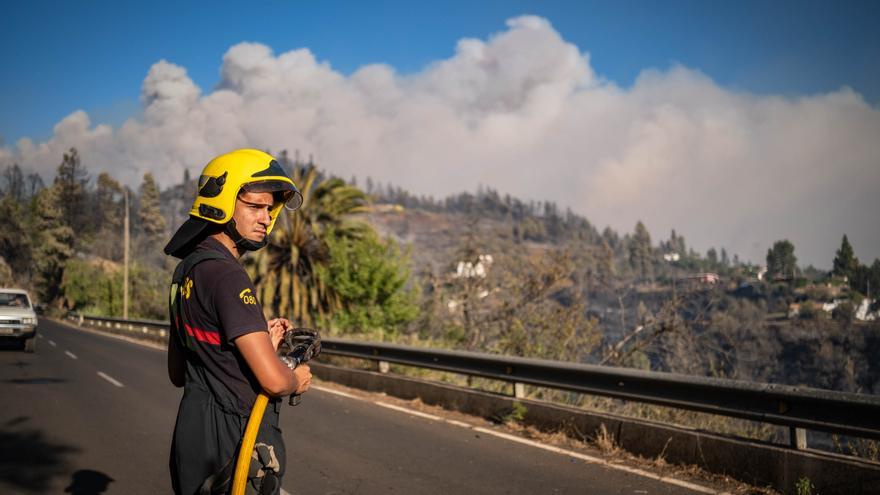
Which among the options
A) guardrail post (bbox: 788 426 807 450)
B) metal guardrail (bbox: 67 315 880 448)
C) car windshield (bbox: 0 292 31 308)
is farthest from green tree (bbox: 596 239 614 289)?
car windshield (bbox: 0 292 31 308)

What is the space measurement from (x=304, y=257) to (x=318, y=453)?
63.9 ft

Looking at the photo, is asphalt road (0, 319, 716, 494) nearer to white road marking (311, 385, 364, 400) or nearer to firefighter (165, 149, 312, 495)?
white road marking (311, 385, 364, 400)

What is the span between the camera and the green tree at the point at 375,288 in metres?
22.4

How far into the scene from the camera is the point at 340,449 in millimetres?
7246

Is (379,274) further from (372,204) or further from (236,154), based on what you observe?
(236,154)

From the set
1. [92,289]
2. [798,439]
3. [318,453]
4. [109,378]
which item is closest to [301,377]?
[798,439]

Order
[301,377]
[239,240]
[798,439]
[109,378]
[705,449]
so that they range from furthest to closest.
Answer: [109,378]
[705,449]
[798,439]
[239,240]
[301,377]

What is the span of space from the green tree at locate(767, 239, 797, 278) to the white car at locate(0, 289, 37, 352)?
1996cm

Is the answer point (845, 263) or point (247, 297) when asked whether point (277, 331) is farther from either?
point (845, 263)

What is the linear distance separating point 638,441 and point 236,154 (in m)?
5.66

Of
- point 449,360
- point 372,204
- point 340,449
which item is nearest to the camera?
point 340,449

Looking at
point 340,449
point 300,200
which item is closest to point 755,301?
point 340,449

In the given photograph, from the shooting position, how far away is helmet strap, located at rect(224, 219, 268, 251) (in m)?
2.43

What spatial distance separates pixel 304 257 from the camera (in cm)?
2597
